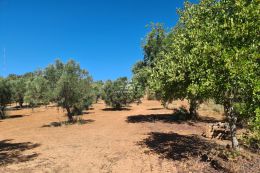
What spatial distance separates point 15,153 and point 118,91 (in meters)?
38.7

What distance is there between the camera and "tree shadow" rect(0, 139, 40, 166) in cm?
1643

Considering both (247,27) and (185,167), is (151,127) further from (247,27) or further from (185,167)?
(247,27)

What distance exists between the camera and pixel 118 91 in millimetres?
56625

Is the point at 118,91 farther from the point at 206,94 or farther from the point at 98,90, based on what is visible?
the point at 206,94

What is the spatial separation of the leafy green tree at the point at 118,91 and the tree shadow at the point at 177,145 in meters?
32.3

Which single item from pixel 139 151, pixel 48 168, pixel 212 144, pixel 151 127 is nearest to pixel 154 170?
pixel 139 151

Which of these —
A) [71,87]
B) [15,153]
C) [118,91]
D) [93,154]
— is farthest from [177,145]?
[118,91]

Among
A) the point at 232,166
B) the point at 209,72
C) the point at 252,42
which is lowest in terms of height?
the point at 232,166

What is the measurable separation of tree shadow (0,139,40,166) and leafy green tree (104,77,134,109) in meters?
34.9

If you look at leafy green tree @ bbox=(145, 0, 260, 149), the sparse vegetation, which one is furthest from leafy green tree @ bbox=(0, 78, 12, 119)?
leafy green tree @ bbox=(145, 0, 260, 149)

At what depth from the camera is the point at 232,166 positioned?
14.3 m

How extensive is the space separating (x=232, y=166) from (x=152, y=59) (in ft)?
78.7

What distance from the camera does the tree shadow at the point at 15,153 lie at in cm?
1643

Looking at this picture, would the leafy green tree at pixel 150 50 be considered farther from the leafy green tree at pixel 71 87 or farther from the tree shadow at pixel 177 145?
the tree shadow at pixel 177 145
